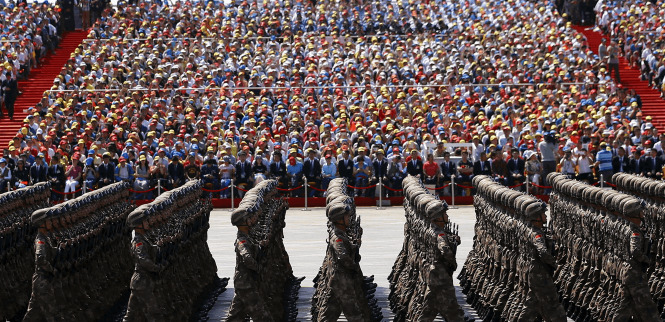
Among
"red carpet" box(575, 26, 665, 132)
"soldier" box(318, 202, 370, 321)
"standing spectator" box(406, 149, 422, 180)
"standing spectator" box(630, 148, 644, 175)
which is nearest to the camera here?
"soldier" box(318, 202, 370, 321)

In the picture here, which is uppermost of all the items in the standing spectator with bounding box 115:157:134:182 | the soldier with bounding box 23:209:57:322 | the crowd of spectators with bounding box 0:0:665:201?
the crowd of spectators with bounding box 0:0:665:201

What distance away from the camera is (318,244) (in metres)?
22.8

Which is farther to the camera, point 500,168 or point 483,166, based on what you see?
point 483,166

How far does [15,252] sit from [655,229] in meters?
7.82

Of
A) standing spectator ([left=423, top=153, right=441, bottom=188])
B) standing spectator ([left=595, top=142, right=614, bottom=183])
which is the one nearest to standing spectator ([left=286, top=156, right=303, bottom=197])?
standing spectator ([left=423, top=153, right=441, bottom=188])

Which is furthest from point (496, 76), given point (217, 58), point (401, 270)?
point (401, 270)

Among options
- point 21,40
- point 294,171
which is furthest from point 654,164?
point 21,40

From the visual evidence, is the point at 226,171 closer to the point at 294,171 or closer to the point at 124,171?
the point at 294,171

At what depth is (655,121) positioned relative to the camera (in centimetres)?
3497

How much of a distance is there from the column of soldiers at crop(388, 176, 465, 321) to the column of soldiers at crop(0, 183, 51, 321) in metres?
4.51

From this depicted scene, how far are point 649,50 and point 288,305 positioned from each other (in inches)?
987

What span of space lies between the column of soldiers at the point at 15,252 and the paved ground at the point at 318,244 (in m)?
2.31

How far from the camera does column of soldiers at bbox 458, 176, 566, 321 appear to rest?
492 inches

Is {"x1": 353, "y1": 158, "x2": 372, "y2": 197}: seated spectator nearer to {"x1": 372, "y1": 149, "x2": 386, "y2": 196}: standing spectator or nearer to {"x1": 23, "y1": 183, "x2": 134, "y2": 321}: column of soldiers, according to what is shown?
{"x1": 372, "y1": 149, "x2": 386, "y2": 196}: standing spectator
